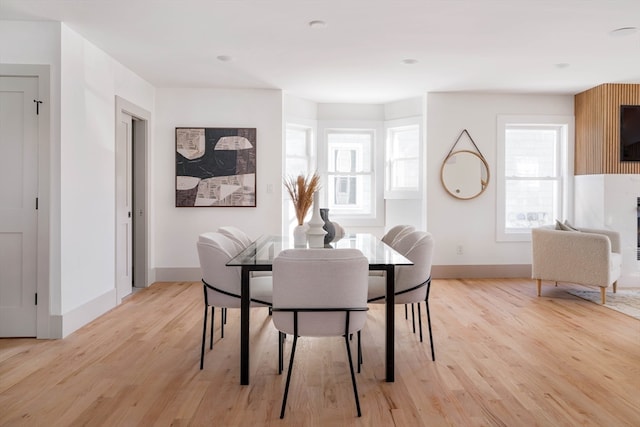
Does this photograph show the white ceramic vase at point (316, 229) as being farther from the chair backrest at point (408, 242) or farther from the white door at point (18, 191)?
the white door at point (18, 191)

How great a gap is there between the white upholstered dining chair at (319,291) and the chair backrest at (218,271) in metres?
0.57

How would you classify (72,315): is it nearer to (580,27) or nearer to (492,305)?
(492,305)

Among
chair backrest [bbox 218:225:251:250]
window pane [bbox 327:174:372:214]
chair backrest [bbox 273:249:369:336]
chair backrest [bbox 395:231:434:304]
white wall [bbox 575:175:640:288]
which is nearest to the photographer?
chair backrest [bbox 273:249:369:336]

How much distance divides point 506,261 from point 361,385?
13.4 feet

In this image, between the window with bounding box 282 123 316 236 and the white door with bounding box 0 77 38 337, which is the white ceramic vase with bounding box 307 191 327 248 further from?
the window with bounding box 282 123 316 236

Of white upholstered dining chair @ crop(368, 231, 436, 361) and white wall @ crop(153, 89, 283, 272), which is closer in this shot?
white upholstered dining chair @ crop(368, 231, 436, 361)

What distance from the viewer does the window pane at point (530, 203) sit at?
19.6 feet

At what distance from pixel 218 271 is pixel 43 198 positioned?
1.74 meters

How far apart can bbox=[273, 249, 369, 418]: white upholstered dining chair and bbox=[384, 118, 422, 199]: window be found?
4.09 metres

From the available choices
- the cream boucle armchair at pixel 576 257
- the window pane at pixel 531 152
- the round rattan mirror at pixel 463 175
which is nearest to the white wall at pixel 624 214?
the cream boucle armchair at pixel 576 257

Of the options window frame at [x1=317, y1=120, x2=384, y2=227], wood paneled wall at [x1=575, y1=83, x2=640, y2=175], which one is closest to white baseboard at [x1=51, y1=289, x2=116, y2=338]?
window frame at [x1=317, y1=120, x2=384, y2=227]

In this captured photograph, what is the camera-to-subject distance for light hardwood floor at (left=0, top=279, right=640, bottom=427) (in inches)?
83.2

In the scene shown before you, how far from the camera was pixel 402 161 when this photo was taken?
20.5 feet

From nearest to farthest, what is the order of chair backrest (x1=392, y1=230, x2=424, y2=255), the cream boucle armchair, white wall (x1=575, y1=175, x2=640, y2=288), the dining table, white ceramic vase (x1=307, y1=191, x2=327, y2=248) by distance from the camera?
1. the dining table
2. chair backrest (x1=392, y1=230, x2=424, y2=255)
3. white ceramic vase (x1=307, y1=191, x2=327, y2=248)
4. the cream boucle armchair
5. white wall (x1=575, y1=175, x2=640, y2=288)
